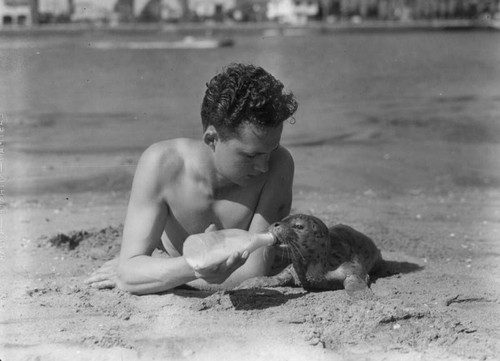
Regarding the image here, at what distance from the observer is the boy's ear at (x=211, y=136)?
379 cm

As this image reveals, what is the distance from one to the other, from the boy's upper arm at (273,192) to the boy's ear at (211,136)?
1.46 feet

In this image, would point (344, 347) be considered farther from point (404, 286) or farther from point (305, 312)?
point (404, 286)

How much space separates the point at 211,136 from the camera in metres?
3.81

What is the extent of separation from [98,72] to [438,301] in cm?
2284

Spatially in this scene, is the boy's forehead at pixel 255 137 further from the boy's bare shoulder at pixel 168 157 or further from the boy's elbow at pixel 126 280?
the boy's elbow at pixel 126 280

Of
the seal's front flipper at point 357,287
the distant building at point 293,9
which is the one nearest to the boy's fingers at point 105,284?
the seal's front flipper at point 357,287

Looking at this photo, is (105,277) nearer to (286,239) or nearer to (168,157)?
(168,157)

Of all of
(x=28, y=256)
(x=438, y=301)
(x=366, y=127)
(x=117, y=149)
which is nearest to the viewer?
(x=438, y=301)

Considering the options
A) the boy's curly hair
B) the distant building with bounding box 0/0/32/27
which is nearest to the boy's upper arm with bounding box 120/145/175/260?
the boy's curly hair

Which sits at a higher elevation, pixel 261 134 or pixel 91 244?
pixel 261 134

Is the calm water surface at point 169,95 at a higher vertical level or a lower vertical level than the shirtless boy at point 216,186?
lower

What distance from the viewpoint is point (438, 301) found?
391 cm

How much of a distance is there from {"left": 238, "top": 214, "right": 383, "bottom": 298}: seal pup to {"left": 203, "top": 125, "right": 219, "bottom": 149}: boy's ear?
0.50 metres

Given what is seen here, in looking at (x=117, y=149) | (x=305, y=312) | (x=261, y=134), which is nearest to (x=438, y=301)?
(x=305, y=312)
